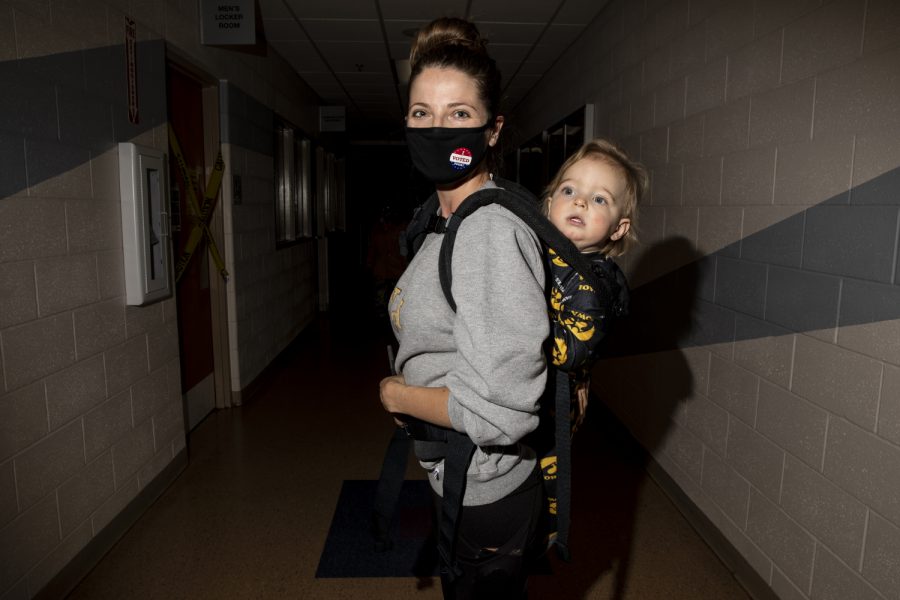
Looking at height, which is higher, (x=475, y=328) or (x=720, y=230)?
(x=720, y=230)

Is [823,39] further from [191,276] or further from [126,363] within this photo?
[191,276]

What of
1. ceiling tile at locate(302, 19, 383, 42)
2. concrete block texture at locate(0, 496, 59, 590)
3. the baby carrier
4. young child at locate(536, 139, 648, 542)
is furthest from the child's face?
ceiling tile at locate(302, 19, 383, 42)

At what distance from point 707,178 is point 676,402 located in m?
1.06

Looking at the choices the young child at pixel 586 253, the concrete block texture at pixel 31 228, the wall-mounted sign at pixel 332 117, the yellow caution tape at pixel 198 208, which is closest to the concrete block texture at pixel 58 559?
the concrete block texture at pixel 31 228

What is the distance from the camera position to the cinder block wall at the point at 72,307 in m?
1.86

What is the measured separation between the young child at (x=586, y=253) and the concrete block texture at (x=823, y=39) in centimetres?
86

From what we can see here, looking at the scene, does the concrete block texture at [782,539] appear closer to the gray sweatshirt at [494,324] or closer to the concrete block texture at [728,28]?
the gray sweatshirt at [494,324]

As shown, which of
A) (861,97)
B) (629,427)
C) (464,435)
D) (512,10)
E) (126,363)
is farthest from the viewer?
(512,10)

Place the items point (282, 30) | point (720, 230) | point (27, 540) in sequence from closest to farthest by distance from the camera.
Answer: point (27, 540) → point (720, 230) → point (282, 30)

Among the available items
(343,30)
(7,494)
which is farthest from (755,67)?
(343,30)

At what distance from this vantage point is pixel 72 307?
2.18m

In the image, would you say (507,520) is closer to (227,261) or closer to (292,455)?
(292,455)

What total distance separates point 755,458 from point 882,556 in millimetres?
633

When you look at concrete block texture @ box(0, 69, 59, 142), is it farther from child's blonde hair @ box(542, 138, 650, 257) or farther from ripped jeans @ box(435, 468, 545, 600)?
ripped jeans @ box(435, 468, 545, 600)
